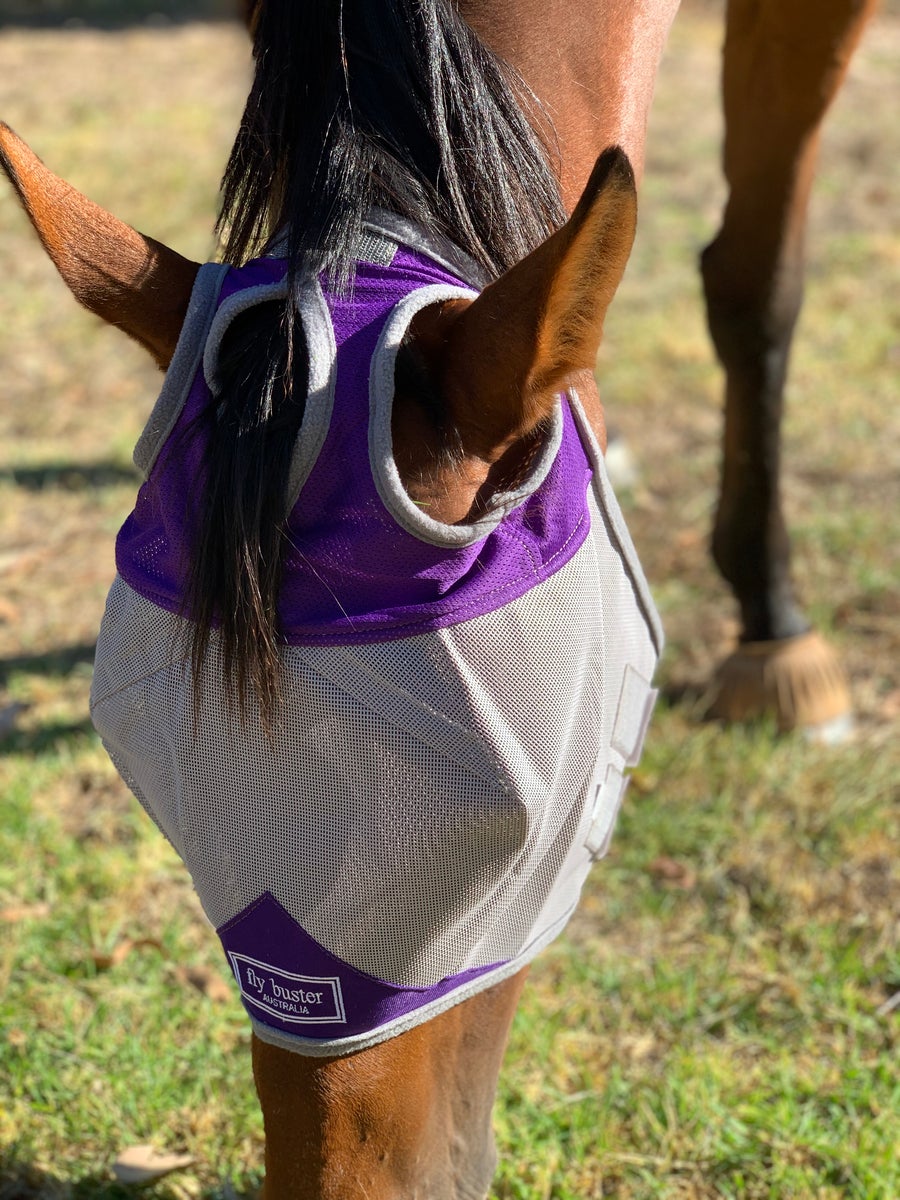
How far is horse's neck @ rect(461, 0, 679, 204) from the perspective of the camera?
1.16 m

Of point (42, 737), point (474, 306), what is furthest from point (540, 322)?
point (42, 737)

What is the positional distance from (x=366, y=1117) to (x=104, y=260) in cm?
69

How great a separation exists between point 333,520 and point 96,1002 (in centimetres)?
124

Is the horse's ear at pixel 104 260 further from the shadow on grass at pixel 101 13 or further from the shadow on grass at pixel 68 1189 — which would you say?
the shadow on grass at pixel 101 13

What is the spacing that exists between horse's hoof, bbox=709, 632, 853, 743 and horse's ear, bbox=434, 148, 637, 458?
5.36 ft

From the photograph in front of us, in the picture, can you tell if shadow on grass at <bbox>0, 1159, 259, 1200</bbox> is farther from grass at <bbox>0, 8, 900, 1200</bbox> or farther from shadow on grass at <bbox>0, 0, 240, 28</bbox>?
shadow on grass at <bbox>0, 0, 240, 28</bbox>

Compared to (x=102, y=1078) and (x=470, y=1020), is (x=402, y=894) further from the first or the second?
(x=102, y=1078)

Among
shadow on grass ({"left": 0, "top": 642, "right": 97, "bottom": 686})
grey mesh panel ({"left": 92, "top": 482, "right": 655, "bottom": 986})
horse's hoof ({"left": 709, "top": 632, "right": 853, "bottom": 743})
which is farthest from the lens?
shadow on grass ({"left": 0, "top": 642, "right": 97, "bottom": 686})

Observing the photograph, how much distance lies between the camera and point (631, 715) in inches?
42.5

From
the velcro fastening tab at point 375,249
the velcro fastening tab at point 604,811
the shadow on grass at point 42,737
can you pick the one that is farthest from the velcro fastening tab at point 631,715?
the shadow on grass at point 42,737

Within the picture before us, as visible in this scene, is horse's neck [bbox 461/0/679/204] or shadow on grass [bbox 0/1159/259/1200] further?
shadow on grass [bbox 0/1159/259/1200]

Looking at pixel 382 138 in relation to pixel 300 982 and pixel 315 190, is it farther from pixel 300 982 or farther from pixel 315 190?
pixel 300 982

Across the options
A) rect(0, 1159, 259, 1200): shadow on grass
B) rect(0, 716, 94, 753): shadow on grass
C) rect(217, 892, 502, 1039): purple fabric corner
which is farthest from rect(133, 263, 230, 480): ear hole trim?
rect(0, 716, 94, 753): shadow on grass

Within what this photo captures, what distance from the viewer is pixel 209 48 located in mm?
8180
